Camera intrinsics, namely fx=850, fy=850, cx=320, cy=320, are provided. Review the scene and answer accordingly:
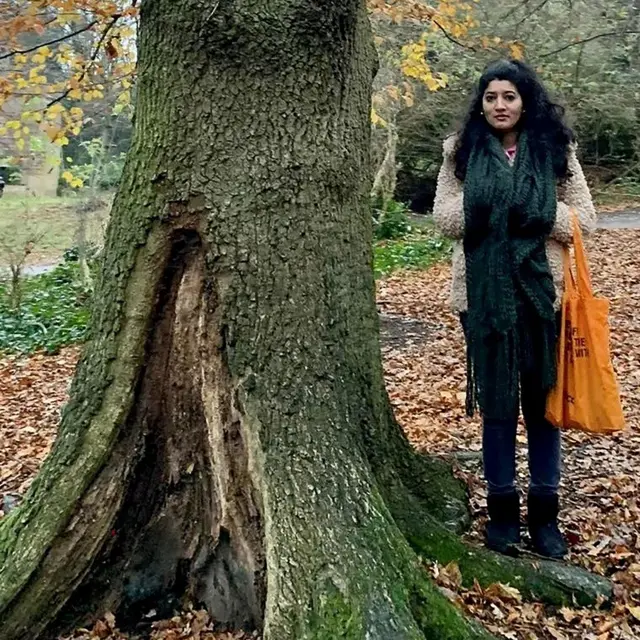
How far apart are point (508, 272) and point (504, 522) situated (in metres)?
1.13

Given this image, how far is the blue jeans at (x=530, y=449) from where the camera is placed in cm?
367

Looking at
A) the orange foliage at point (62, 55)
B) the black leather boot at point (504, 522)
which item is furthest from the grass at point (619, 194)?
the black leather boot at point (504, 522)

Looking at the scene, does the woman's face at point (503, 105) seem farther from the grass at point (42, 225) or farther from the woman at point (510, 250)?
the grass at point (42, 225)

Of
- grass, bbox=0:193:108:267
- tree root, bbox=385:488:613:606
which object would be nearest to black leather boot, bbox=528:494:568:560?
tree root, bbox=385:488:613:606

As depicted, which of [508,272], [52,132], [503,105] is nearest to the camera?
[508,272]

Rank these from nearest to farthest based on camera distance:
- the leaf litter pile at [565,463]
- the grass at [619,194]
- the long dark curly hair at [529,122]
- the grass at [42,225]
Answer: the leaf litter pile at [565,463] < the long dark curly hair at [529,122] < the grass at [42,225] < the grass at [619,194]

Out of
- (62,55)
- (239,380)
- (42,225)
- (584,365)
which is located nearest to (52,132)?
(62,55)

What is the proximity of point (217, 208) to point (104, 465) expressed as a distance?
112 cm

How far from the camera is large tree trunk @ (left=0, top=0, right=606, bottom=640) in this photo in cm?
299

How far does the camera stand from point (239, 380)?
3115mm

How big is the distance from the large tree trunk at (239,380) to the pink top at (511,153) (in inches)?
24.4

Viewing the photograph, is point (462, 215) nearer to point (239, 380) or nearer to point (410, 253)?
point (239, 380)

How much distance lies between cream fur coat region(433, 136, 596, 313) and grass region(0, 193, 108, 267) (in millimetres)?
9771

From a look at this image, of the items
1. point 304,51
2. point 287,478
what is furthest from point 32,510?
point 304,51
